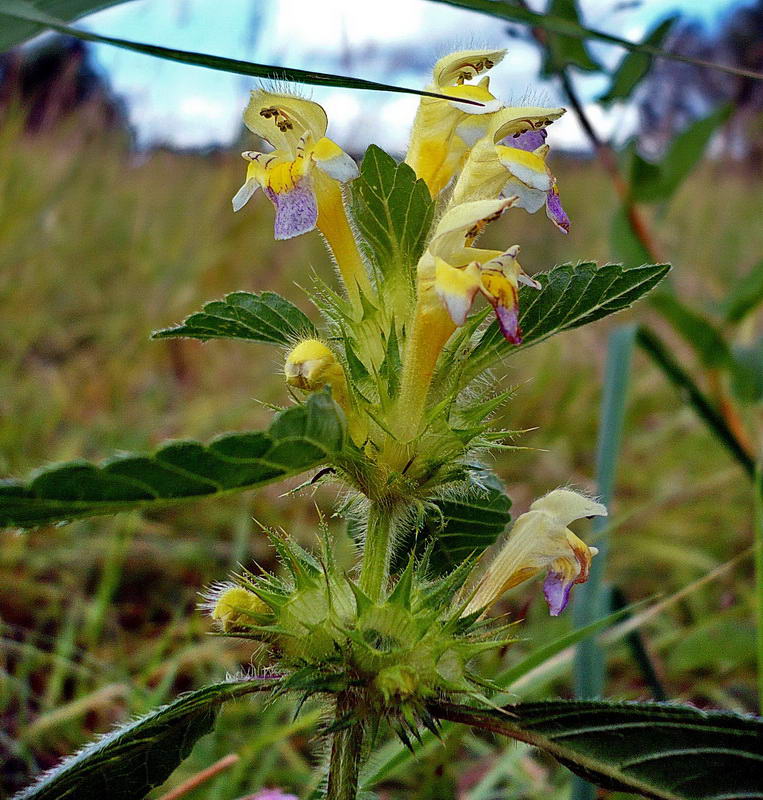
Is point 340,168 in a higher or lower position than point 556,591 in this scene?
higher

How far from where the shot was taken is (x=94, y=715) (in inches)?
57.0

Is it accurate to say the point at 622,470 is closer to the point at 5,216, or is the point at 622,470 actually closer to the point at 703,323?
the point at 703,323

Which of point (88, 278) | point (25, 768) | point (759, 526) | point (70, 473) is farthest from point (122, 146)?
point (70, 473)

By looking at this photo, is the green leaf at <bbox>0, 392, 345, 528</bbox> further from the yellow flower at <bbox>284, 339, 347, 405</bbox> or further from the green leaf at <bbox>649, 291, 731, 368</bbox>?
the green leaf at <bbox>649, 291, 731, 368</bbox>

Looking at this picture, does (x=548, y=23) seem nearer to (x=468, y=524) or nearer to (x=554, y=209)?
(x=554, y=209)

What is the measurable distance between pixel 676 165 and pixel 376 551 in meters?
1.40

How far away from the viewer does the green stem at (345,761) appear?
594 millimetres

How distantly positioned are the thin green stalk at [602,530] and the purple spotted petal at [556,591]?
0.30 metres

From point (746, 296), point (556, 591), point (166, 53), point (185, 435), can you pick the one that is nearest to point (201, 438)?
point (185, 435)

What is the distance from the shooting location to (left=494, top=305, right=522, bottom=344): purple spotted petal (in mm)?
541

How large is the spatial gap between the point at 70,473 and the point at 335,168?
0.35 meters

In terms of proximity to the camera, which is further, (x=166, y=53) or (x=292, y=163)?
(x=292, y=163)

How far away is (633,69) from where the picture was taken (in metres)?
1.59

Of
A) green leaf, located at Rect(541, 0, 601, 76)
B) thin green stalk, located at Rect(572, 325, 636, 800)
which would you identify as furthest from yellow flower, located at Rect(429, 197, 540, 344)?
green leaf, located at Rect(541, 0, 601, 76)
